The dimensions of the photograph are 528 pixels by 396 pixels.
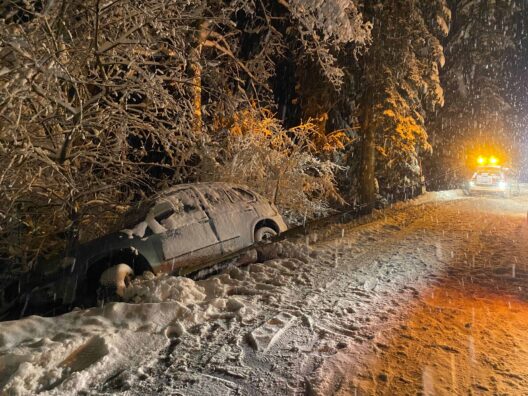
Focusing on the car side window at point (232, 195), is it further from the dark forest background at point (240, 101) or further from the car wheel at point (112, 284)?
the car wheel at point (112, 284)

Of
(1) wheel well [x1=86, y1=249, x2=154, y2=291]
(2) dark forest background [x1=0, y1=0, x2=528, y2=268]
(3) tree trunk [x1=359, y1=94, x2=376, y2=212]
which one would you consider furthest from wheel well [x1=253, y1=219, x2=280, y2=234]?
(3) tree trunk [x1=359, y1=94, x2=376, y2=212]

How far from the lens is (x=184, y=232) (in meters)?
7.06

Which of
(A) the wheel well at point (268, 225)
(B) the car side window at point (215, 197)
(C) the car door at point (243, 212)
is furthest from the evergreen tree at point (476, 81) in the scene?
(B) the car side window at point (215, 197)

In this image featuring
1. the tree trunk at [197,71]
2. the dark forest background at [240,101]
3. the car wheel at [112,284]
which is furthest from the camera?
the tree trunk at [197,71]

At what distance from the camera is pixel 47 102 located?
6.48 metres

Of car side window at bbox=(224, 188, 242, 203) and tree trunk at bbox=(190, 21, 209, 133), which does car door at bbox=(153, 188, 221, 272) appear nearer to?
car side window at bbox=(224, 188, 242, 203)

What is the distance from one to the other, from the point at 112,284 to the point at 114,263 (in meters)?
0.43

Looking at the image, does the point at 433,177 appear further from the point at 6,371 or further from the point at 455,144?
the point at 6,371

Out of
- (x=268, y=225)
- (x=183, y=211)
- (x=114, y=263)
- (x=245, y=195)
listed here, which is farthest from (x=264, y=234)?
(x=114, y=263)

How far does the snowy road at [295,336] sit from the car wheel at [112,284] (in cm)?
34

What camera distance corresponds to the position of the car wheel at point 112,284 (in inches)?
242

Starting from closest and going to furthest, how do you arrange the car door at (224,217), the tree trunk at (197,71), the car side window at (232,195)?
the car door at (224,217)
the car side window at (232,195)
the tree trunk at (197,71)

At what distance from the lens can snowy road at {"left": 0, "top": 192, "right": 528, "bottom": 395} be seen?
3.75 metres

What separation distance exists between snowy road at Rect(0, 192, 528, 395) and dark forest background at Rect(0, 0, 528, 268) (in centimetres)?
268
